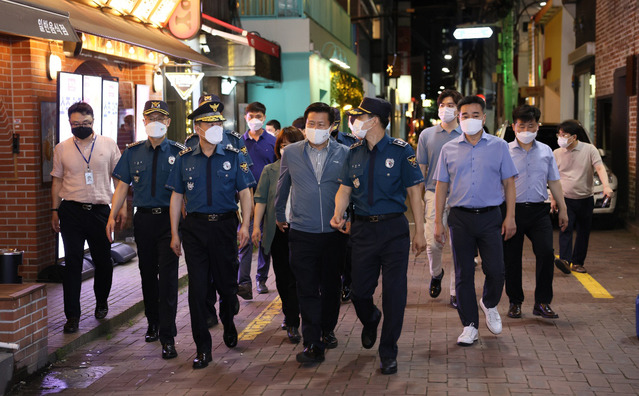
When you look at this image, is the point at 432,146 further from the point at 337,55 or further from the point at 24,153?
the point at 337,55

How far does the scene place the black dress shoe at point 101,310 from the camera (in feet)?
28.2

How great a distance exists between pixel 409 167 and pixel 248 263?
146 inches

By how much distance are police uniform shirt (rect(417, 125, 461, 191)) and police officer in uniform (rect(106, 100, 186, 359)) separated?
3.00m

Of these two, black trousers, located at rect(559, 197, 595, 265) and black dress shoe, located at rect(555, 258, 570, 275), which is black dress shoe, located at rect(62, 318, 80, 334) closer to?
black dress shoe, located at rect(555, 258, 570, 275)

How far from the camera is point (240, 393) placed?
244 inches

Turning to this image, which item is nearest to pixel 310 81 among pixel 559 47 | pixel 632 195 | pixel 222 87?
pixel 222 87

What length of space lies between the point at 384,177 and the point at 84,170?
131 inches

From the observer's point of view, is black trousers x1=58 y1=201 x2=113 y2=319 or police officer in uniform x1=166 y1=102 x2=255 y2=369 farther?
black trousers x1=58 y1=201 x2=113 y2=319

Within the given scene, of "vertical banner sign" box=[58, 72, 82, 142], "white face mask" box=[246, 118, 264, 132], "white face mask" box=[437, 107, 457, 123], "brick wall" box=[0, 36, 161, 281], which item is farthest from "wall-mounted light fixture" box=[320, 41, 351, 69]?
"white face mask" box=[437, 107, 457, 123]

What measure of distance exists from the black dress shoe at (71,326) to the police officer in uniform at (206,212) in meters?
1.53

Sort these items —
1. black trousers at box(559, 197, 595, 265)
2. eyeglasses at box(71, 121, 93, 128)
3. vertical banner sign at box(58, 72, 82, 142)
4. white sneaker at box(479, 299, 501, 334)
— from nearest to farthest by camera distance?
white sneaker at box(479, 299, 501, 334)
eyeglasses at box(71, 121, 93, 128)
vertical banner sign at box(58, 72, 82, 142)
black trousers at box(559, 197, 595, 265)

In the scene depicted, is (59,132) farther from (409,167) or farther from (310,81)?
(310,81)

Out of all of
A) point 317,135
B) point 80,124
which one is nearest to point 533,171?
point 317,135

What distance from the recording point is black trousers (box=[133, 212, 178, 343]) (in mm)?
7336
